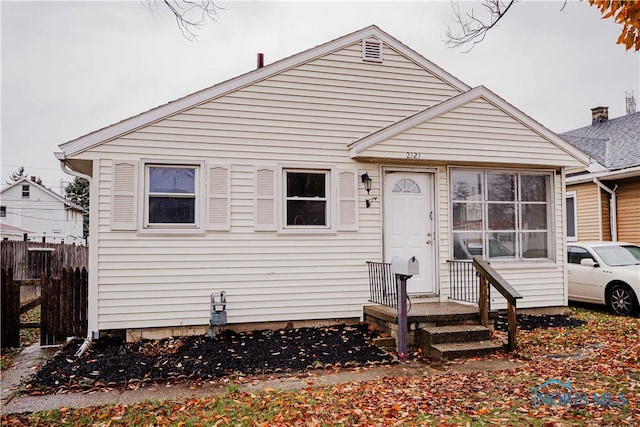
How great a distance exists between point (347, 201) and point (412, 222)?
4.40 feet

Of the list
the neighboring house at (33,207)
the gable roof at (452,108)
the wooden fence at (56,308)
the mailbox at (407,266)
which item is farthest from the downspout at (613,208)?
the neighboring house at (33,207)

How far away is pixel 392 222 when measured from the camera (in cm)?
803

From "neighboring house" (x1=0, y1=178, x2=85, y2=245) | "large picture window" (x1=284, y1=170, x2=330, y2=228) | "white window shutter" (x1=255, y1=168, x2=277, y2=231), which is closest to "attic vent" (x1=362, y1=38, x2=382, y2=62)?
"large picture window" (x1=284, y1=170, x2=330, y2=228)

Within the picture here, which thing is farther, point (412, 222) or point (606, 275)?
point (606, 275)

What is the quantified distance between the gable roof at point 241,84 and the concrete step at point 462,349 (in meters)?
5.05

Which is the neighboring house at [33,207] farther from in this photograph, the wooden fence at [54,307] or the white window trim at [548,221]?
the white window trim at [548,221]

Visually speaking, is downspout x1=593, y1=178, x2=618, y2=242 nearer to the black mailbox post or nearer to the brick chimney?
the brick chimney

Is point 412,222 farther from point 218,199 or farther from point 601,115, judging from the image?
point 601,115

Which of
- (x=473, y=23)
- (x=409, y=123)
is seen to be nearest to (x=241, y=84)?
(x=409, y=123)

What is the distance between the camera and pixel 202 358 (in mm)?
5953

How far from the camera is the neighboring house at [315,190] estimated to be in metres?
7.00

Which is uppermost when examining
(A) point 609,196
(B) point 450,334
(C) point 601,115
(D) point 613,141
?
(C) point 601,115

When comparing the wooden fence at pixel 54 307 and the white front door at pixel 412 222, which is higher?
the white front door at pixel 412 222

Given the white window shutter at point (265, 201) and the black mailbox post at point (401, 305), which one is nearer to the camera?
the black mailbox post at point (401, 305)
